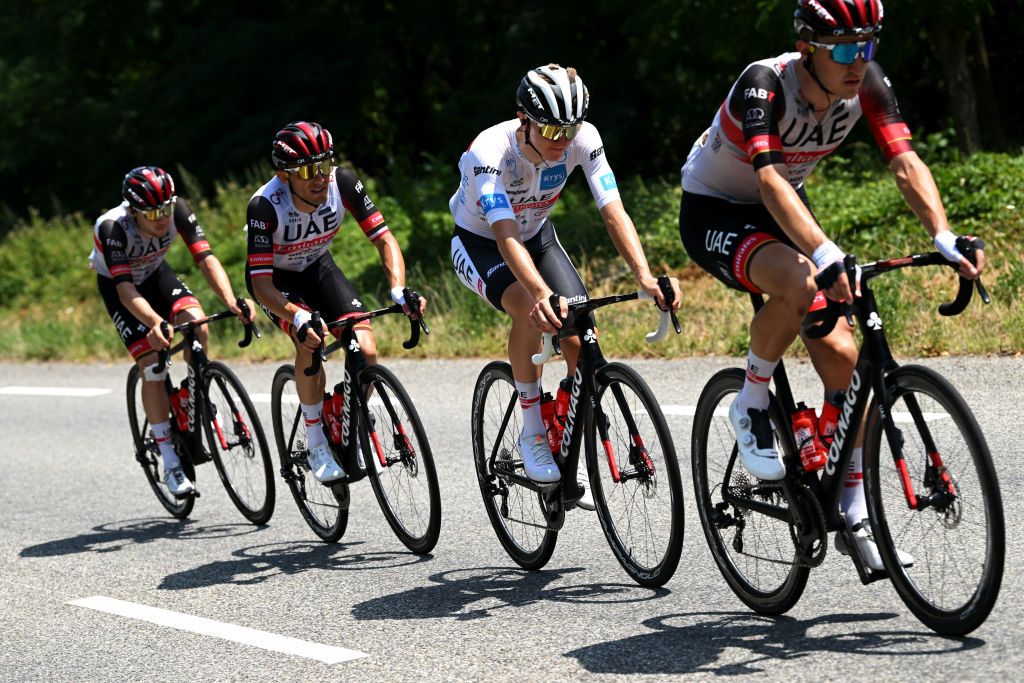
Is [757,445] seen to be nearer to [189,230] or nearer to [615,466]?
[615,466]

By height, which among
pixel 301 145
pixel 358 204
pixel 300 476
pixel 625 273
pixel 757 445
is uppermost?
pixel 301 145

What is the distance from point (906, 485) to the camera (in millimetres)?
4414

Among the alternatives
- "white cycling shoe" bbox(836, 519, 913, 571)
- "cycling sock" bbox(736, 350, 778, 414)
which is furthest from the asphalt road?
"cycling sock" bbox(736, 350, 778, 414)

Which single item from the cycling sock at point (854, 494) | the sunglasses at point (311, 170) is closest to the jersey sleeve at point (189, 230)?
the sunglasses at point (311, 170)

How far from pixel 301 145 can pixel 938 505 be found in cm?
391

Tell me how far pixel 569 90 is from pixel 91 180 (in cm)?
2751

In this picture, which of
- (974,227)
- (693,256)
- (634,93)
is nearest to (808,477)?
(693,256)

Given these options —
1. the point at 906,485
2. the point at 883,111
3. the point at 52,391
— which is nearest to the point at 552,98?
the point at 883,111

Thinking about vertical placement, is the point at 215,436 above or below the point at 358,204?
below

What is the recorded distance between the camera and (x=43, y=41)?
1244 inches

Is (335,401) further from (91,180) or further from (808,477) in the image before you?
(91,180)

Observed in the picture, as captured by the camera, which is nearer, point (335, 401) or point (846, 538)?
point (846, 538)

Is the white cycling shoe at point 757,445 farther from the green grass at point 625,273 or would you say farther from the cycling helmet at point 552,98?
the green grass at point 625,273

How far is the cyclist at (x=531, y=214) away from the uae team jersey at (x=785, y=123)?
577 millimetres
